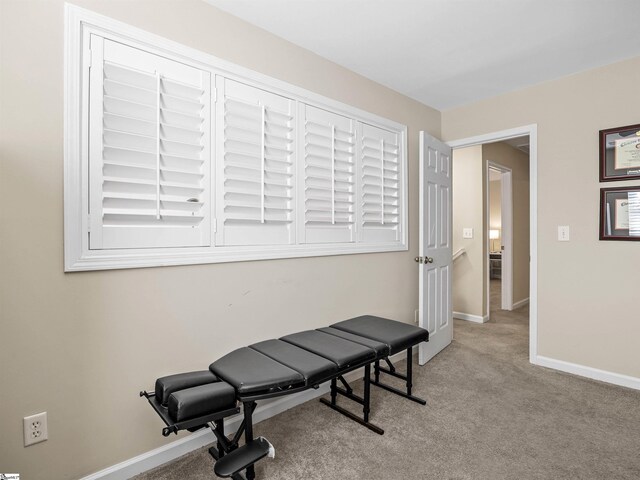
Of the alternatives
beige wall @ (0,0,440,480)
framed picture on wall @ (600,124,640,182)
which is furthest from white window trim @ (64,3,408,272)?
framed picture on wall @ (600,124,640,182)

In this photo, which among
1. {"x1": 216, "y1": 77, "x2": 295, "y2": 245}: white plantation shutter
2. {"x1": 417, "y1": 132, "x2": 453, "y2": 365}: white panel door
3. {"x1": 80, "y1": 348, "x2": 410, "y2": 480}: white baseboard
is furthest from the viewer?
{"x1": 417, "y1": 132, "x2": 453, "y2": 365}: white panel door

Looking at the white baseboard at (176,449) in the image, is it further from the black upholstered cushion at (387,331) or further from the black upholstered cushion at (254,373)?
the black upholstered cushion at (387,331)

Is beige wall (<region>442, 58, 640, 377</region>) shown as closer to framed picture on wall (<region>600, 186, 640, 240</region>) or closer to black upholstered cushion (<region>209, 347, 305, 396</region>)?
framed picture on wall (<region>600, 186, 640, 240</region>)

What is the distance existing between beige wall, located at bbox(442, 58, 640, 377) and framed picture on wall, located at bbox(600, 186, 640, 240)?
55mm

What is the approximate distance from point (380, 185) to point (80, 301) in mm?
2228

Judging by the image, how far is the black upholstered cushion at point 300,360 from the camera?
163 cm

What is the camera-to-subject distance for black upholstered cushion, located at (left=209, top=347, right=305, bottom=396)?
4.91 ft

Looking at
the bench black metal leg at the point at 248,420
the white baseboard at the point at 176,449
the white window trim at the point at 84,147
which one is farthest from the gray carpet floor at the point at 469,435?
the white window trim at the point at 84,147

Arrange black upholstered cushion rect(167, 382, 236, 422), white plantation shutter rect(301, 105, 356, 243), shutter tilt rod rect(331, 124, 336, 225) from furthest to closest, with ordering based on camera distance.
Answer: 1. shutter tilt rod rect(331, 124, 336, 225)
2. white plantation shutter rect(301, 105, 356, 243)
3. black upholstered cushion rect(167, 382, 236, 422)

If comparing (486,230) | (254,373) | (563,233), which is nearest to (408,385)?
(254,373)

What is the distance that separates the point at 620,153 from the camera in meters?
2.64

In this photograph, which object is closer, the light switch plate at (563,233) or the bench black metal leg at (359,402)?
the bench black metal leg at (359,402)

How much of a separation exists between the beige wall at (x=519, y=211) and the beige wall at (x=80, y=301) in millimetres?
3982

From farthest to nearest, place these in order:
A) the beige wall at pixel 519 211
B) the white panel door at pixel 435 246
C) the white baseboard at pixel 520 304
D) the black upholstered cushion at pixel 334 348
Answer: the white baseboard at pixel 520 304
the beige wall at pixel 519 211
the white panel door at pixel 435 246
the black upholstered cushion at pixel 334 348
